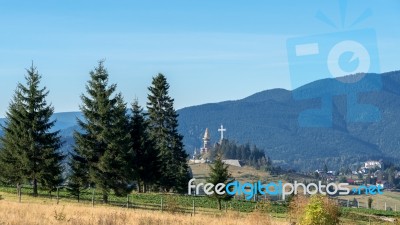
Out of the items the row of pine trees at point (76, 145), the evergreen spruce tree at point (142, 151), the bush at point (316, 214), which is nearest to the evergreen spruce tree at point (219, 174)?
the evergreen spruce tree at point (142, 151)

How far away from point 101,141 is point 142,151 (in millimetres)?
16879

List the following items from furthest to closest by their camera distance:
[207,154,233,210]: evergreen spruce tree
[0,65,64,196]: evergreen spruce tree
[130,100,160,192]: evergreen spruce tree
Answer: [130,100,160,192]: evergreen spruce tree
[207,154,233,210]: evergreen spruce tree
[0,65,64,196]: evergreen spruce tree

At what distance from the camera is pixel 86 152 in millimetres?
53375

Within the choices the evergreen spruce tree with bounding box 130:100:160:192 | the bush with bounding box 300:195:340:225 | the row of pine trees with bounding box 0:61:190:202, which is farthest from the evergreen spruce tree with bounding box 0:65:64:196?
A: the bush with bounding box 300:195:340:225

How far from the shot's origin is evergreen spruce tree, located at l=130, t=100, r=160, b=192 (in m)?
67.9

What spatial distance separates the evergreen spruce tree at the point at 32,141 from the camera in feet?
171

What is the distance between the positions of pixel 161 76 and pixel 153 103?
401 centimetres

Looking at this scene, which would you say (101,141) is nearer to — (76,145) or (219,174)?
(76,145)

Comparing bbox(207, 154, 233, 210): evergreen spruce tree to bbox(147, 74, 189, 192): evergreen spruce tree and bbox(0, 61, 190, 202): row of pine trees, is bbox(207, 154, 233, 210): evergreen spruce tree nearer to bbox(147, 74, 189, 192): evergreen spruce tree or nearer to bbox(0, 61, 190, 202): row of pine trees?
bbox(0, 61, 190, 202): row of pine trees

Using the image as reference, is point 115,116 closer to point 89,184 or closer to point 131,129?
point 89,184

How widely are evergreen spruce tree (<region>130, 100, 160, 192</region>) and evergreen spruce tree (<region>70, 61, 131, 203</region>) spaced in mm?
13271

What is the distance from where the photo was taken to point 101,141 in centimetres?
5334

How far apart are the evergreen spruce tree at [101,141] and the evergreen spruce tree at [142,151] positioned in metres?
13.3

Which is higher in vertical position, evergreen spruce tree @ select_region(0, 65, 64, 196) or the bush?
evergreen spruce tree @ select_region(0, 65, 64, 196)
